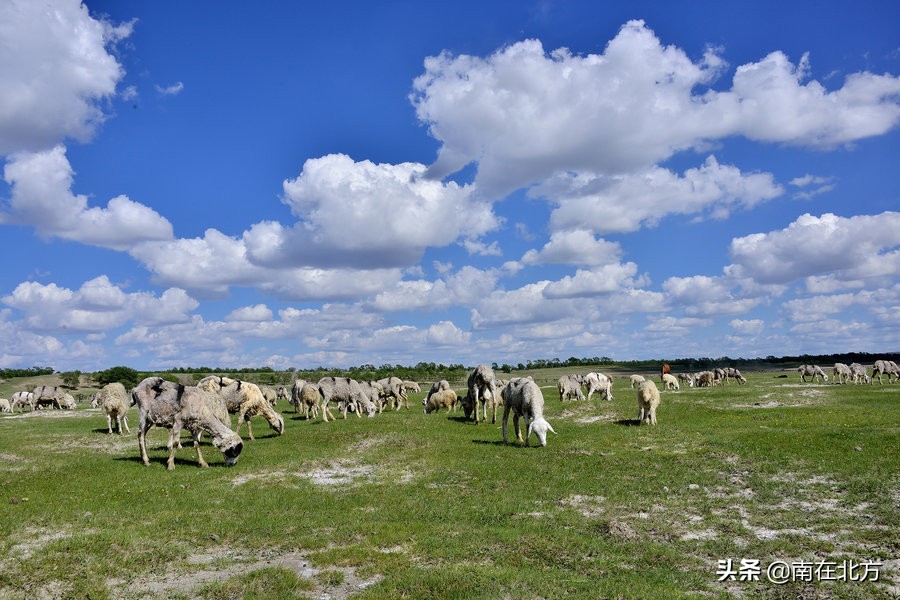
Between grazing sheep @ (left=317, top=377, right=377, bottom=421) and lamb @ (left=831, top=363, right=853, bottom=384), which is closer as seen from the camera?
grazing sheep @ (left=317, top=377, right=377, bottom=421)

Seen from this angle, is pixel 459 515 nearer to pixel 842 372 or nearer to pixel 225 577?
pixel 225 577

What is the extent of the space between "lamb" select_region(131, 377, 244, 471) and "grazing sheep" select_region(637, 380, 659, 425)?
19.8 m

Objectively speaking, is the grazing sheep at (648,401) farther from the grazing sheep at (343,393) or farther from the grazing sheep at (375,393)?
the grazing sheep at (375,393)

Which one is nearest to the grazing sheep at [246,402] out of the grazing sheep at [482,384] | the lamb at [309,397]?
the lamb at [309,397]

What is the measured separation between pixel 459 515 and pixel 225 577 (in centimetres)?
610

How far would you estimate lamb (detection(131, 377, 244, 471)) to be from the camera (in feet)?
71.8

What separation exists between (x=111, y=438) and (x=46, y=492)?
14.8 m

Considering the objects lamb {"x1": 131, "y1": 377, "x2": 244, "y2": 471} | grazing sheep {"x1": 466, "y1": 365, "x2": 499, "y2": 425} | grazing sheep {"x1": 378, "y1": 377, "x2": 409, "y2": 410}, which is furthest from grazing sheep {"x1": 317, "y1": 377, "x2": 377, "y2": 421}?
lamb {"x1": 131, "y1": 377, "x2": 244, "y2": 471}

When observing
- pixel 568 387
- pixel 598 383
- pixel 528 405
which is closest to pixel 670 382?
pixel 598 383

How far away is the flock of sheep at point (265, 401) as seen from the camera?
873 inches

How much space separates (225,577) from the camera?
426 inches

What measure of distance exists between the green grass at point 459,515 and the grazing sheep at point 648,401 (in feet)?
8.00

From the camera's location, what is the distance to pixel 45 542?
12797mm

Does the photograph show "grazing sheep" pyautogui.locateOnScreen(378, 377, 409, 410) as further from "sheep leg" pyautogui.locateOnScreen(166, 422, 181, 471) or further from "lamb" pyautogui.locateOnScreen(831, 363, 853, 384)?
"lamb" pyautogui.locateOnScreen(831, 363, 853, 384)
